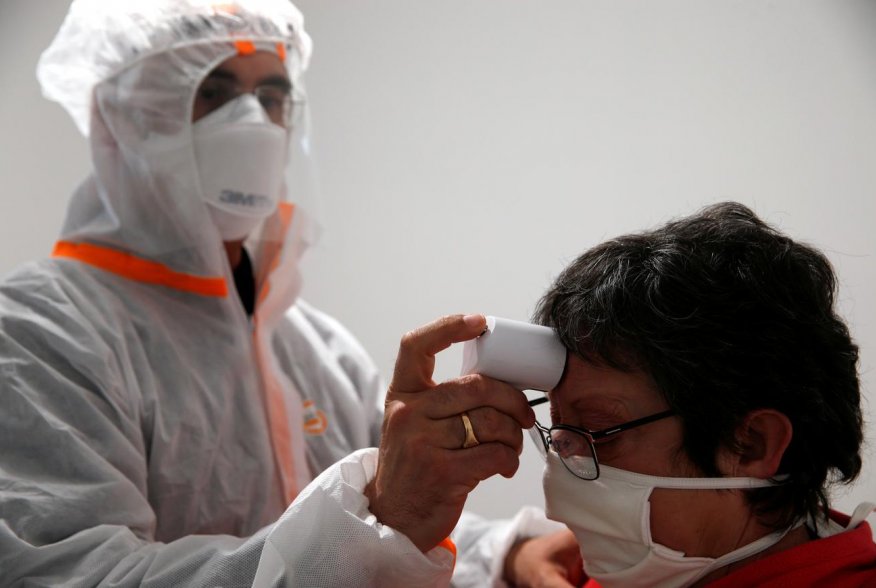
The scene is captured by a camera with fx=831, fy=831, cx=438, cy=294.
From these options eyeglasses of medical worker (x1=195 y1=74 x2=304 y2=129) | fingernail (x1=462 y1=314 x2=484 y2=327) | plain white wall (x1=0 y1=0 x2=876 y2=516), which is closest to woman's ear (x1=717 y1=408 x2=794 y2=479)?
fingernail (x1=462 y1=314 x2=484 y2=327)

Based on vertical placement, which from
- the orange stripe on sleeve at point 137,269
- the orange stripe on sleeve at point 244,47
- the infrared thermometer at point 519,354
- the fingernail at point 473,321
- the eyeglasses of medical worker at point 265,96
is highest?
the orange stripe on sleeve at point 244,47

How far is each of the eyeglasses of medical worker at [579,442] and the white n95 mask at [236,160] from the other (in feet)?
2.96

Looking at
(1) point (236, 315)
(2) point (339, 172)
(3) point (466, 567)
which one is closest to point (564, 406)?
(3) point (466, 567)

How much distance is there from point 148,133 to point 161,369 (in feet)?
1.70

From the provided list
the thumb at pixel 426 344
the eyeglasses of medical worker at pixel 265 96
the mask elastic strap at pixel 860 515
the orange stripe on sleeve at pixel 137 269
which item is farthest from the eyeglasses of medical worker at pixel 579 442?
the eyeglasses of medical worker at pixel 265 96

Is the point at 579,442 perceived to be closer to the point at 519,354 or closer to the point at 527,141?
the point at 519,354

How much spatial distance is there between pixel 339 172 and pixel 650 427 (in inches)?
65.6

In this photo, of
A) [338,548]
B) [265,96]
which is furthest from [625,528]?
[265,96]

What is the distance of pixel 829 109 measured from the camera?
6.43ft

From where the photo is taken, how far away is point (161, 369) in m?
1.68

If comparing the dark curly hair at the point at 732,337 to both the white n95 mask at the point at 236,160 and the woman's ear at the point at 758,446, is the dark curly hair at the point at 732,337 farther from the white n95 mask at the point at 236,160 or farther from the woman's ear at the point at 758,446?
the white n95 mask at the point at 236,160

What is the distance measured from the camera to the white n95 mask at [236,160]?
1805 millimetres

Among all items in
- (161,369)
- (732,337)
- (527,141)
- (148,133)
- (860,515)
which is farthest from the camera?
(527,141)

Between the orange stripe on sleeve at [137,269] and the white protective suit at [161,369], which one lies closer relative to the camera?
the white protective suit at [161,369]
